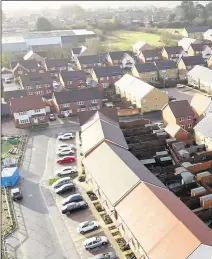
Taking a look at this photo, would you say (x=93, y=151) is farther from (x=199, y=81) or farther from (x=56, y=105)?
(x=199, y=81)

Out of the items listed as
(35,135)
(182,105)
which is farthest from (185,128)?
(35,135)

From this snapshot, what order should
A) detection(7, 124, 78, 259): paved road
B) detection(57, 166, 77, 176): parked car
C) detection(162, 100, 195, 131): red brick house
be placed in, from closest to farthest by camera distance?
1. detection(7, 124, 78, 259): paved road
2. detection(57, 166, 77, 176): parked car
3. detection(162, 100, 195, 131): red brick house

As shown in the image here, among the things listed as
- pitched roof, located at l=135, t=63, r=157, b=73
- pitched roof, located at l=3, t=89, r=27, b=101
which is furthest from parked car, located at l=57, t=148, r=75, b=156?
pitched roof, located at l=135, t=63, r=157, b=73

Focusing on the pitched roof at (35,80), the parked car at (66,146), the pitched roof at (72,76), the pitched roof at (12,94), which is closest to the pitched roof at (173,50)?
the pitched roof at (72,76)

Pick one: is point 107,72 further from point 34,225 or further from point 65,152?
point 34,225

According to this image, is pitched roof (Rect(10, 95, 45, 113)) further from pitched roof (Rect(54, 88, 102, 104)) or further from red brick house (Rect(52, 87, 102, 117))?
pitched roof (Rect(54, 88, 102, 104))
